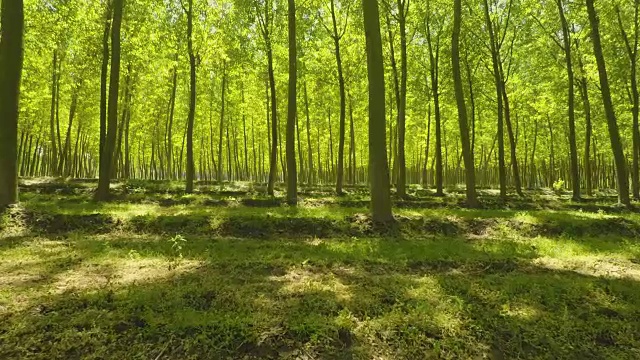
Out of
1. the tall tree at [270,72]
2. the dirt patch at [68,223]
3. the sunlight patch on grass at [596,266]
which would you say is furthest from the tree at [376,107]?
the tall tree at [270,72]

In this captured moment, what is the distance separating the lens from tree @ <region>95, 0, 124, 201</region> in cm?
1605

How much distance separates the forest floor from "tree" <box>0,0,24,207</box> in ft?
3.54

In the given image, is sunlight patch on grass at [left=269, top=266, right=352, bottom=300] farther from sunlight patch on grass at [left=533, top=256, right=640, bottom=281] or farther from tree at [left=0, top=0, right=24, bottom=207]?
tree at [left=0, top=0, right=24, bottom=207]

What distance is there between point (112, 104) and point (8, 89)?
488 centimetres

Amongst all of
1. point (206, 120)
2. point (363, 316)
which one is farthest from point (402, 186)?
point (206, 120)

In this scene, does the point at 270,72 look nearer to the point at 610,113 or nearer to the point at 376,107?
the point at 376,107

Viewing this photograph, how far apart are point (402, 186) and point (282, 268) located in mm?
A: 14677

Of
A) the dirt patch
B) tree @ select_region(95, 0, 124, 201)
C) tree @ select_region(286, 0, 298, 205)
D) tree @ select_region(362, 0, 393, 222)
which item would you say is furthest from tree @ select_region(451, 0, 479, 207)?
tree @ select_region(95, 0, 124, 201)

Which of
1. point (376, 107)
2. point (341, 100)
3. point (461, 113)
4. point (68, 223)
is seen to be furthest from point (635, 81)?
point (68, 223)

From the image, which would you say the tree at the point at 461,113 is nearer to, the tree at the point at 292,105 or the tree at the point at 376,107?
the tree at the point at 376,107

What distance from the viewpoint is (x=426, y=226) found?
13984mm

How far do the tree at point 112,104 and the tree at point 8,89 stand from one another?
4.38 m

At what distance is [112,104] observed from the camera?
53.6 feet

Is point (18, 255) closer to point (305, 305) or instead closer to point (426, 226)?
point (305, 305)
